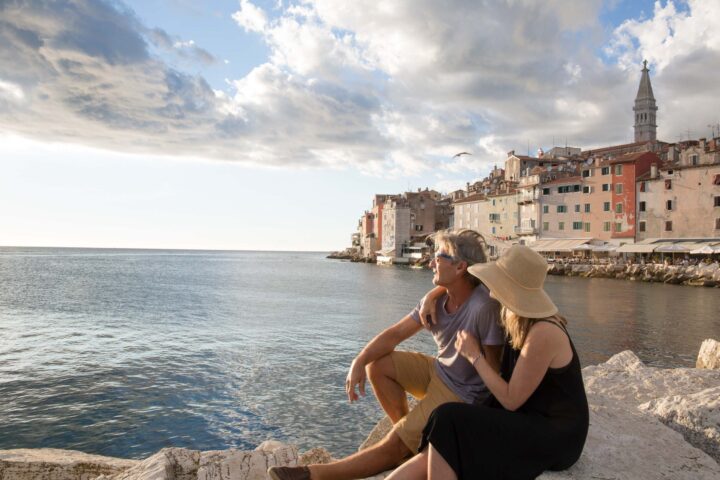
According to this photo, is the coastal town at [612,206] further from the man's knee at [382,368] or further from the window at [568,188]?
the man's knee at [382,368]

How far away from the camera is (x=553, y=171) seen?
62406 millimetres

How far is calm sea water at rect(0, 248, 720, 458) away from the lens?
848 centimetres

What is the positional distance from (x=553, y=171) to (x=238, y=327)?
51.1 m

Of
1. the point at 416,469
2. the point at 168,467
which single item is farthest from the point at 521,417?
the point at 168,467

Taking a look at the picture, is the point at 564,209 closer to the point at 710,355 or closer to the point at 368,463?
the point at 710,355

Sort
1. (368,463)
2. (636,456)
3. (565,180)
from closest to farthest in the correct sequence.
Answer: (368,463), (636,456), (565,180)

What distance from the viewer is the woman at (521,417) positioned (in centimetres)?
286

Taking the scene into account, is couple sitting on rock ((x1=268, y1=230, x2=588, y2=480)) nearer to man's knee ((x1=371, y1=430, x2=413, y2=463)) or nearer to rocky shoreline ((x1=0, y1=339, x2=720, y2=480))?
man's knee ((x1=371, y1=430, x2=413, y2=463))

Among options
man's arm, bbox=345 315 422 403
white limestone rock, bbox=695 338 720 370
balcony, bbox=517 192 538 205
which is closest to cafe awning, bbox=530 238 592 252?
balcony, bbox=517 192 538 205

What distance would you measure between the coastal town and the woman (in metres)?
38.5

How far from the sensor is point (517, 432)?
2.90 meters

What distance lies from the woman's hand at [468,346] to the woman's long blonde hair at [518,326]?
209 mm

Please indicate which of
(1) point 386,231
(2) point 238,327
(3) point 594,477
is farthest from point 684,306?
(1) point 386,231

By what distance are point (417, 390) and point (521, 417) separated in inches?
45.1
